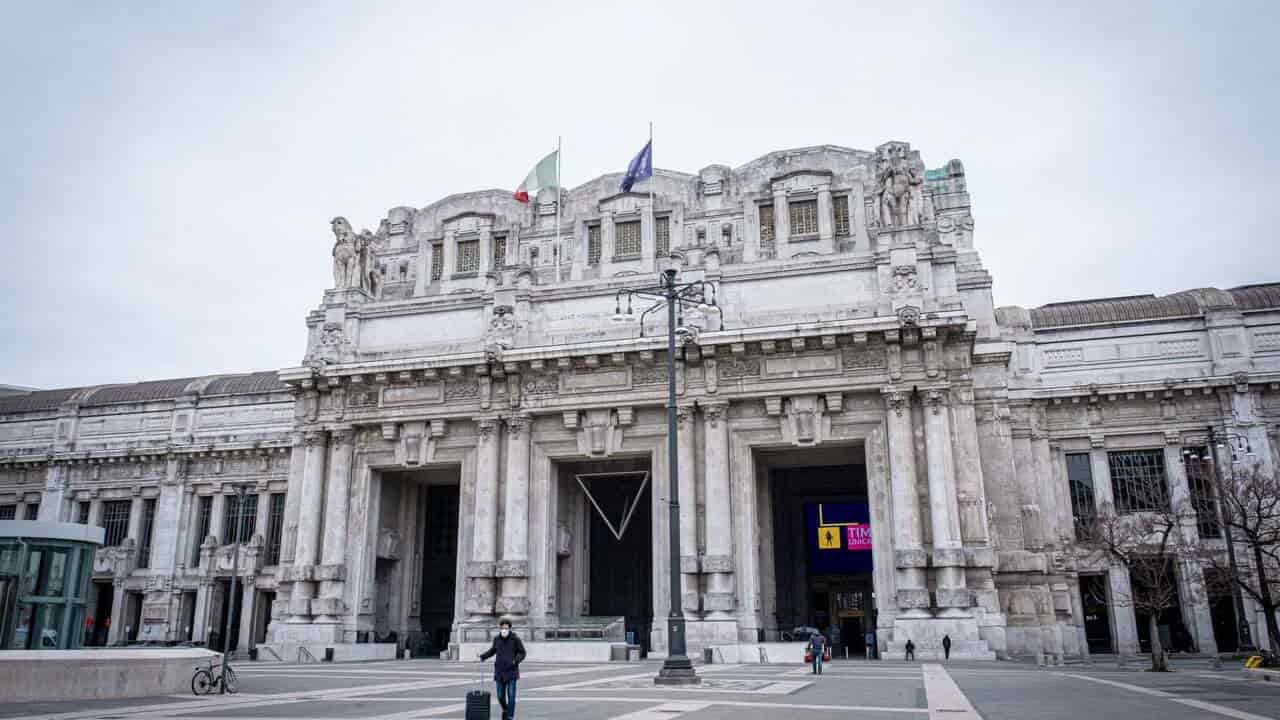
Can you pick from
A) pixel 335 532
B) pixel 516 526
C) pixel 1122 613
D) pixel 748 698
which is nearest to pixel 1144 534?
pixel 1122 613

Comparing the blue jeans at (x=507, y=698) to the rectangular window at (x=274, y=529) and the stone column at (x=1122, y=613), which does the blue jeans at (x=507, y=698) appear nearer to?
the stone column at (x=1122, y=613)

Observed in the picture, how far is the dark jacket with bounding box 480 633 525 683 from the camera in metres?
12.2

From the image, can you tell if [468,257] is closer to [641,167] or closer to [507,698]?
[641,167]

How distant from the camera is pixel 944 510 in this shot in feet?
106

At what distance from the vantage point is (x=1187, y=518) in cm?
3903

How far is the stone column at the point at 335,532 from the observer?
3706 cm

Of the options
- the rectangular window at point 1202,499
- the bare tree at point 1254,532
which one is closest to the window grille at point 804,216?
the rectangular window at point 1202,499

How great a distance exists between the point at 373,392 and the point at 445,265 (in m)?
7.76

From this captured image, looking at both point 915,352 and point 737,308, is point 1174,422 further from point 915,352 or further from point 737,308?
point 737,308

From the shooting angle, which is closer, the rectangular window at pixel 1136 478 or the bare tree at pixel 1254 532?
the bare tree at pixel 1254 532

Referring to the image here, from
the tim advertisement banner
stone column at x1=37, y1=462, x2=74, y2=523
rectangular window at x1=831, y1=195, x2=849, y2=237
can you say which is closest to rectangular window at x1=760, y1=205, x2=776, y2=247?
rectangular window at x1=831, y1=195, x2=849, y2=237

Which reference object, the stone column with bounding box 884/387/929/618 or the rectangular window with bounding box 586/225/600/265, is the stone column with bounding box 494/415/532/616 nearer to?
the rectangular window with bounding box 586/225/600/265

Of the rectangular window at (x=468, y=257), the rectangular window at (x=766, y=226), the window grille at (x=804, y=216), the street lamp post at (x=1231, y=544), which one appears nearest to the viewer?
the street lamp post at (x=1231, y=544)

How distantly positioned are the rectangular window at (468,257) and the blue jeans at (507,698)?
33.2 m
